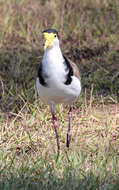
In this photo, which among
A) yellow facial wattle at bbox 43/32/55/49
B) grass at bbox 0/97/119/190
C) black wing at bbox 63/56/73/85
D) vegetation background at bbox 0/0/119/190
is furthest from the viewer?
black wing at bbox 63/56/73/85

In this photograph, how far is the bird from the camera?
420cm

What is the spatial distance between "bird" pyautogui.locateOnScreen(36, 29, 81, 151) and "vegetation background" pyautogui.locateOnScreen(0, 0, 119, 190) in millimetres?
439

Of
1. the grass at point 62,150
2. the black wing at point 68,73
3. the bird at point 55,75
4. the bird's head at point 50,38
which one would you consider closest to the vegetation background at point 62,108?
the grass at point 62,150

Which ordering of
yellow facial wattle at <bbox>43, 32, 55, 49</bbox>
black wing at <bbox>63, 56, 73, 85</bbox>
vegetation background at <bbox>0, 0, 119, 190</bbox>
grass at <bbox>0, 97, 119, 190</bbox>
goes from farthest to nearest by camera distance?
black wing at <bbox>63, 56, 73, 85</bbox> → yellow facial wattle at <bbox>43, 32, 55, 49</bbox> → vegetation background at <bbox>0, 0, 119, 190</bbox> → grass at <bbox>0, 97, 119, 190</bbox>

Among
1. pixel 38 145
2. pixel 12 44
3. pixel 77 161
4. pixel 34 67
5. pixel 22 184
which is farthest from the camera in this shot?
pixel 12 44

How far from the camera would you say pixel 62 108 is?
218 inches

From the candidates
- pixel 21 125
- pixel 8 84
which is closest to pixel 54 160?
pixel 21 125

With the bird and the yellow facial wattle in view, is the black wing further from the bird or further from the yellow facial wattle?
the yellow facial wattle

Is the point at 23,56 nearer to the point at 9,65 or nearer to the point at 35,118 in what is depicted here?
the point at 9,65

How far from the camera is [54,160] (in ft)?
14.1

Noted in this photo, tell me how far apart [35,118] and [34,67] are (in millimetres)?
1704

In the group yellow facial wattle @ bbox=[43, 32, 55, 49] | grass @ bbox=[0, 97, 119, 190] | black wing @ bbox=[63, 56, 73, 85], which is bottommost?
grass @ bbox=[0, 97, 119, 190]

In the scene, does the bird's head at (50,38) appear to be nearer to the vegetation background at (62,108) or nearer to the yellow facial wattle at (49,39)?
the yellow facial wattle at (49,39)

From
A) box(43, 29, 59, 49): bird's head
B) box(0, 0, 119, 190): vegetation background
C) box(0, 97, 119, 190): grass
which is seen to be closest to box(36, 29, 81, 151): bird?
box(43, 29, 59, 49): bird's head
